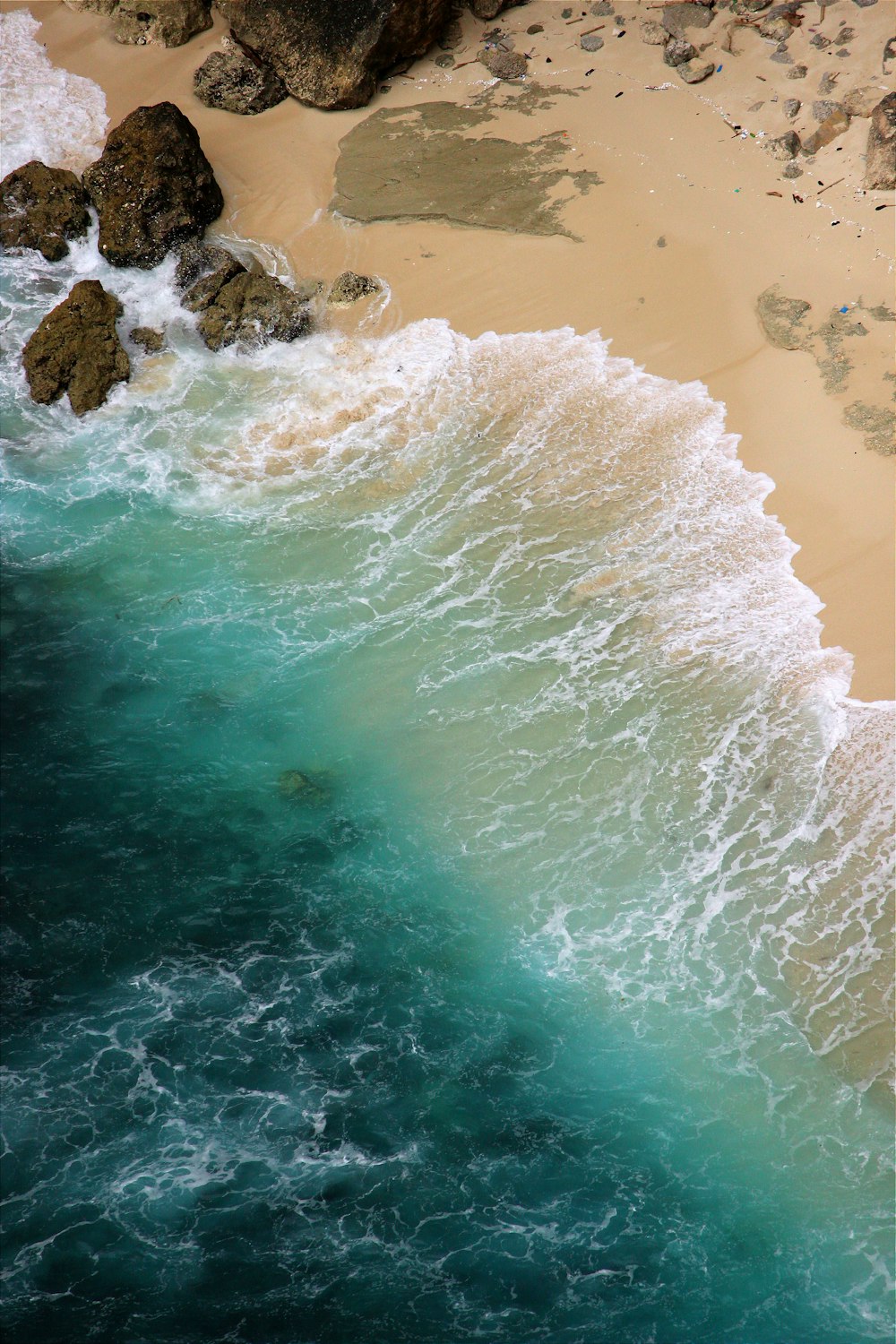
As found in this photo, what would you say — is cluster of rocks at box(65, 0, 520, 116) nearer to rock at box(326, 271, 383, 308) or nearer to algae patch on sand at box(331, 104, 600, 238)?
algae patch on sand at box(331, 104, 600, 238)

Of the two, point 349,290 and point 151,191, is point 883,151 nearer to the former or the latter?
point 349,290

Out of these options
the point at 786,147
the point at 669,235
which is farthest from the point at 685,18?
the point at 669,235

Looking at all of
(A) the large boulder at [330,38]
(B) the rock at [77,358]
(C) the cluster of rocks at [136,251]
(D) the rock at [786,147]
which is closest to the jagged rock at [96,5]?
(A) the large boulder at [330,38]

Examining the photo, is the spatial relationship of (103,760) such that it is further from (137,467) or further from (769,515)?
(769,515)

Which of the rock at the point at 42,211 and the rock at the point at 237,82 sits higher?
the rock at the point at 237,82

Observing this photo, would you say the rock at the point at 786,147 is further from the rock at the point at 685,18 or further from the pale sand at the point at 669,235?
the rock at the point at 685,18

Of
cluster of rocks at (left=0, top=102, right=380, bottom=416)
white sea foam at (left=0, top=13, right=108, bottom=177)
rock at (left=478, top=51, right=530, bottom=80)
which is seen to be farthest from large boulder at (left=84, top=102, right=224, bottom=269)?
rock at (left=478, top=51, right=530, bottom=80)
